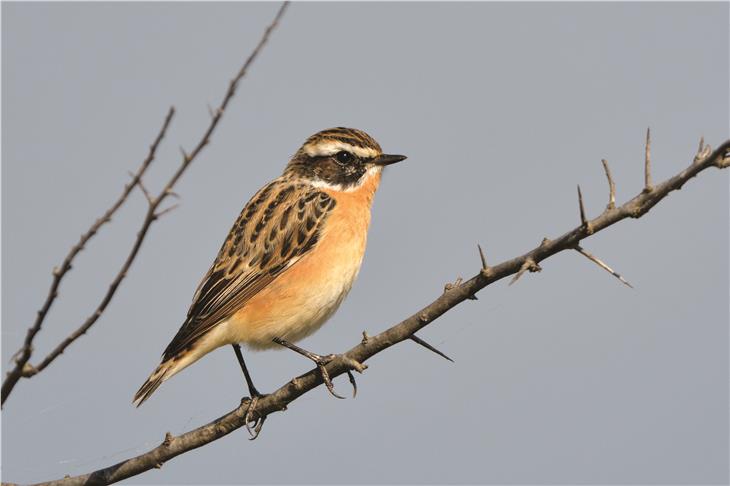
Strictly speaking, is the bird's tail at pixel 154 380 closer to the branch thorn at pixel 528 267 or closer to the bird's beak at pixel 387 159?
the bird's beak at pixel 387 159

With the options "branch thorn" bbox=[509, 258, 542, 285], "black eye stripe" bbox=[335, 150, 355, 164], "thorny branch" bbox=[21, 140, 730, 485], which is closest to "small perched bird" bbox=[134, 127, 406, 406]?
"black eye stripe" bbox=[335, 150, 355, 164]

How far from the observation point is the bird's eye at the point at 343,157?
991 cm

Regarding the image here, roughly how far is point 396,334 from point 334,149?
440 cm

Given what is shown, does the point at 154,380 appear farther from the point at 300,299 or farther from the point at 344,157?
the point at 344,157

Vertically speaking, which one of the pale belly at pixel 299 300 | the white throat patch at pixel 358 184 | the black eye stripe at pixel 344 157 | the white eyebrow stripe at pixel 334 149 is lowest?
the pale belly at pixel 299 300

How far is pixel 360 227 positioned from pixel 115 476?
3764mm

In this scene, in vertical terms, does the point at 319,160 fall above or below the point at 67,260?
above

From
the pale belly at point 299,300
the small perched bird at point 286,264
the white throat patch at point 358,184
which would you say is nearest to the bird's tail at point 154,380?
the small perched bird at point 286,264

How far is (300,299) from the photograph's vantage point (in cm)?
874

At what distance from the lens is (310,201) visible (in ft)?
31.4

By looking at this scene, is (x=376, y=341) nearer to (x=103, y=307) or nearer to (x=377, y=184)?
(x=103, y=307)

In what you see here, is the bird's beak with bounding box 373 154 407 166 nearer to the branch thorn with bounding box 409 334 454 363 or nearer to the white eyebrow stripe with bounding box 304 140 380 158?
the white eyebrow stripe with bounding box 304 140 380 158

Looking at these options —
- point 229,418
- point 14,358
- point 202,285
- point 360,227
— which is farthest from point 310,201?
point 14,358

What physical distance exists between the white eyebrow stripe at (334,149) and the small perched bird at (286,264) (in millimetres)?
10
